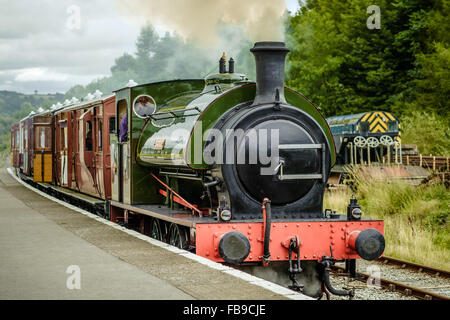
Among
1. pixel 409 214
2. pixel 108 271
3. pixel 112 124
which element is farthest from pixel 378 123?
pixel 108 271

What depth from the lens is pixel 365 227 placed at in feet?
24.7

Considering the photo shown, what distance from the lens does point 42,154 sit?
834 inches

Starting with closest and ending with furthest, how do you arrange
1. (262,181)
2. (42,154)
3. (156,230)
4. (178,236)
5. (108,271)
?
1. (108,271)
2. (262,181)
3. (178,236)
4. (156,230)
5. (42,154)

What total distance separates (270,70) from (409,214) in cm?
688

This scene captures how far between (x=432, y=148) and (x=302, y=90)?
13506 mm

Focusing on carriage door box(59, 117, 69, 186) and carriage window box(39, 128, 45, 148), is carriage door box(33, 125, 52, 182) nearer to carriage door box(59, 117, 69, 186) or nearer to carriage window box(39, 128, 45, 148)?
carriage window box(39, 128, 45, 148)

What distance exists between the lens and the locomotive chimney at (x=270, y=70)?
7590 millimetres

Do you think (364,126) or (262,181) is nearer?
(262,181)

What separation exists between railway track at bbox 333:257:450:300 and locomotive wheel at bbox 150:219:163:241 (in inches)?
111

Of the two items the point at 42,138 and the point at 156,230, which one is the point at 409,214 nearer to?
the point at 156,230

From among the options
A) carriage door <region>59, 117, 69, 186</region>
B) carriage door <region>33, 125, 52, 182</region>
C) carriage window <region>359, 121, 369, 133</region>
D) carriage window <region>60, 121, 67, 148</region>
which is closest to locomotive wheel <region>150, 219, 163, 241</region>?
carriage door <region>59, 117, 69, 186</region>
